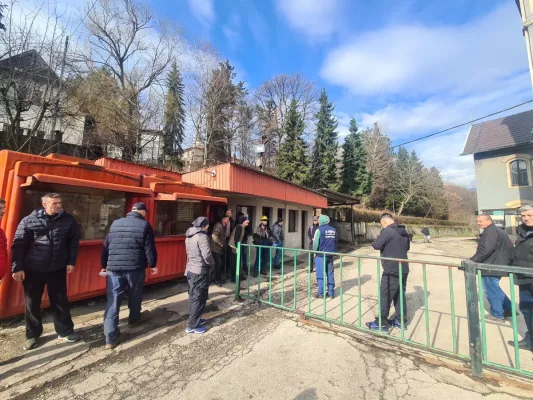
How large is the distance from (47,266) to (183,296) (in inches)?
106

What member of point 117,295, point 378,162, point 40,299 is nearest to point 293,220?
point 117,295

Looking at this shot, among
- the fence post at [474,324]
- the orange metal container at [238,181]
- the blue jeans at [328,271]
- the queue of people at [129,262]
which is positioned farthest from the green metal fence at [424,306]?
the orange metal container at [238,181]

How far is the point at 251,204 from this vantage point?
10117 millimetres

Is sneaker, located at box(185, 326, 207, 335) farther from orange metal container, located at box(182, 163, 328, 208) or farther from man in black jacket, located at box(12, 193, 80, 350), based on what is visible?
orange metal container, located at box(182, 163, 328, 208)

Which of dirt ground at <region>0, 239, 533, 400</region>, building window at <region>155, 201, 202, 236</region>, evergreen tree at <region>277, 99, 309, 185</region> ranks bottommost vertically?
dirt ground at <region>0, 239, 533, 400</region>

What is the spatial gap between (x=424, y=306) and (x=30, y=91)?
12664 millimetres

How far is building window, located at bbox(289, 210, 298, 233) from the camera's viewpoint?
43.8 ft

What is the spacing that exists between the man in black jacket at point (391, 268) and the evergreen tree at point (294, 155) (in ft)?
66.8


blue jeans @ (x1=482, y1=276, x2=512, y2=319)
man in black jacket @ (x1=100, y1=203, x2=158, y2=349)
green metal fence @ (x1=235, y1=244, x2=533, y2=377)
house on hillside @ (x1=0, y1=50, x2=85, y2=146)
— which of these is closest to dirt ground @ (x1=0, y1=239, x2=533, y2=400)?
green metal fence @ (x1=235, y1=244, x2=533, y2=377)

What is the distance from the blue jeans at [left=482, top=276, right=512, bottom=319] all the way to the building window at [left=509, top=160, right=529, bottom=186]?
18368mm

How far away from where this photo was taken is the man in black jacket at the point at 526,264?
3105 mm

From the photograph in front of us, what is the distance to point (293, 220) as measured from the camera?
1366 centimetres

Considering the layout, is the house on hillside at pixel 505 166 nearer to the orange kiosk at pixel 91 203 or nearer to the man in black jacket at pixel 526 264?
the man in black jacket at pixel 526 264

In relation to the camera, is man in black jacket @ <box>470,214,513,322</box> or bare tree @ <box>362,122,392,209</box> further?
bare tree @ <box>362,122,392,209</box>
